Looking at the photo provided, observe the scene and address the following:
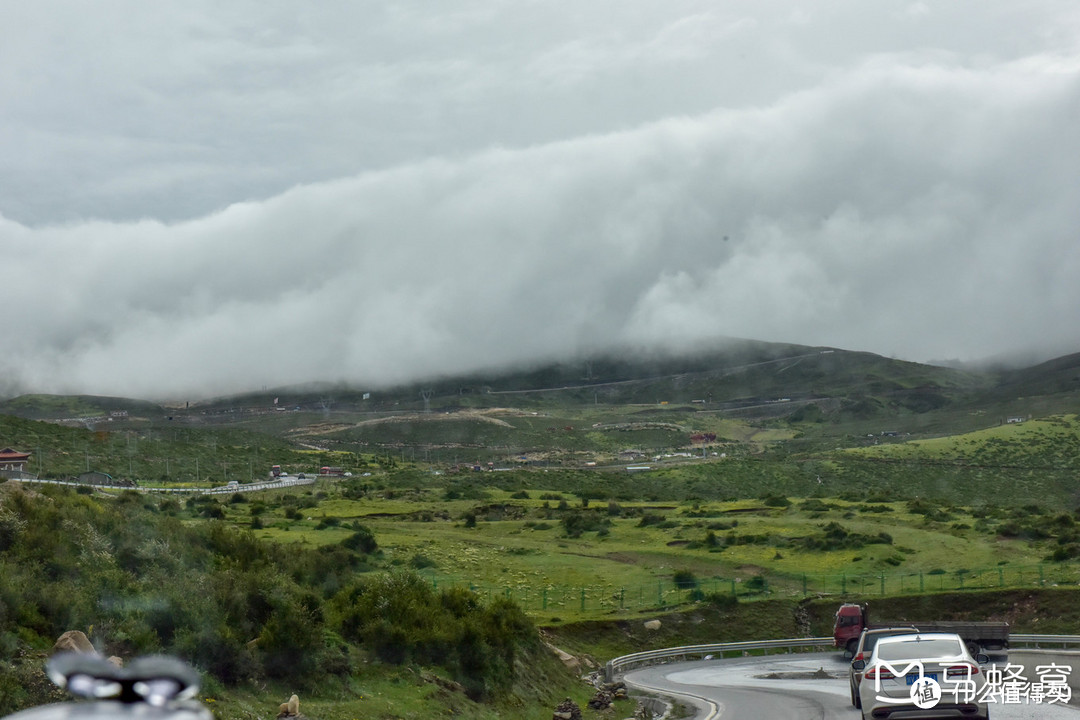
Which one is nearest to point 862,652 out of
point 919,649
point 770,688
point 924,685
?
point 919,649

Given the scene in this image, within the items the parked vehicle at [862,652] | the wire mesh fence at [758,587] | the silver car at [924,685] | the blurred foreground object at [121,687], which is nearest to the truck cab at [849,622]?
the wire mesh fence at [758,587]

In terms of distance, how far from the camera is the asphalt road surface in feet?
70.4

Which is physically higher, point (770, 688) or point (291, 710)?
point (291, 710)

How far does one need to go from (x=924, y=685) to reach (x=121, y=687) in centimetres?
1305

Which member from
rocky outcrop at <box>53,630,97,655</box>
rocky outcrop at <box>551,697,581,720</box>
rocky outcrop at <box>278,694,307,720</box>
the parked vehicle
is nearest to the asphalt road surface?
the parked vehicle

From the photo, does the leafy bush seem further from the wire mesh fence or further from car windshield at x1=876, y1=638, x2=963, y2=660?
car windshield at x1=876, y1=638, x2=963, y2=660

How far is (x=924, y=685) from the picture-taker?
14.2m

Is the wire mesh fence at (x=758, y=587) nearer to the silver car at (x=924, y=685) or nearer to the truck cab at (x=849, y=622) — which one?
the truck cab at (x=849, y=622)

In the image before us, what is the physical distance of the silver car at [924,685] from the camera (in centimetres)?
1405

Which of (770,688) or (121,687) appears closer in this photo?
(121,687)

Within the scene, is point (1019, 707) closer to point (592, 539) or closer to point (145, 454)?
point (592, 539)

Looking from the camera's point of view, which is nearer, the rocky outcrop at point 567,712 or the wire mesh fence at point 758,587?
the rocky outcrop at point 567,712

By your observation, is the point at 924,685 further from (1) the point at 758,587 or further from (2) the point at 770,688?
(1) the point at 758,587

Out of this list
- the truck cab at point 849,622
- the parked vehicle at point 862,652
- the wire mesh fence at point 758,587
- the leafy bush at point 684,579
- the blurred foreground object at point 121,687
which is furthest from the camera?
the leafy bush at point 684,579
